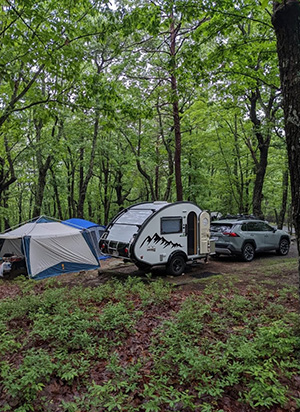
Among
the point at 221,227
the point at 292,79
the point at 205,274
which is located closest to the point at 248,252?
the point at 221,227

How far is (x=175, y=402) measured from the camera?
280 centimetres

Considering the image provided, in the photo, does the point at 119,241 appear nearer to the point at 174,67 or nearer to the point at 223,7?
the point at 174,67

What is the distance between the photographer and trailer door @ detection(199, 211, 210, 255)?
9.55 m

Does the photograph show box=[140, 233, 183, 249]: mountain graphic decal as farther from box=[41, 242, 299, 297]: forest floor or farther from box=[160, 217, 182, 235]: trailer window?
box=[41, 242, 299, 297]: forest floor

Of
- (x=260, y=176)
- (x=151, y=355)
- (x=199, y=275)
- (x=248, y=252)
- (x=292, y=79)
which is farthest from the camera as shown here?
(x=260, y=176)

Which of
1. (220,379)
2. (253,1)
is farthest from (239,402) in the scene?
(253,1)

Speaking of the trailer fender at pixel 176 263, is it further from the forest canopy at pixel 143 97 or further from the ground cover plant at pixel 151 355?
the forest canopy at pixel 143 97

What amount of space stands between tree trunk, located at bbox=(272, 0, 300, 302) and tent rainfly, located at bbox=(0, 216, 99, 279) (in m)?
8.38

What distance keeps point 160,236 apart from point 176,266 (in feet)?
4.03

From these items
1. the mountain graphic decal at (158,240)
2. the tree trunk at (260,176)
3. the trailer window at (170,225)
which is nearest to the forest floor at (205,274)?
the mountain graphic decal at (158,240)

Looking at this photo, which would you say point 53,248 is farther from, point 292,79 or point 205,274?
point 292,79

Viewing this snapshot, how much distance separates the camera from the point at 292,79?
346 centimetres

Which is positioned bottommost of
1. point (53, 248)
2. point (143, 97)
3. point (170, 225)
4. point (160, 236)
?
point (53, 248)

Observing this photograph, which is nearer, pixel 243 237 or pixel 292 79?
pixel 292 79
